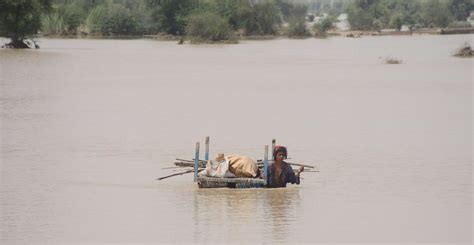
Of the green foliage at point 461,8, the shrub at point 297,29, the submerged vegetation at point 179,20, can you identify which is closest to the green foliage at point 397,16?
the submerged vegetation at point 179,20

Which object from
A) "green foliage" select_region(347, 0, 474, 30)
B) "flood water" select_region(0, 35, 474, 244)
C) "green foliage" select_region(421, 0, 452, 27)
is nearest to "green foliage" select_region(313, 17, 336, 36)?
"green foliage" select_region(347, 0, 474, 30)

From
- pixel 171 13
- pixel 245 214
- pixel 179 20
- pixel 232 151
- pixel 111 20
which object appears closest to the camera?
pixel 245 214

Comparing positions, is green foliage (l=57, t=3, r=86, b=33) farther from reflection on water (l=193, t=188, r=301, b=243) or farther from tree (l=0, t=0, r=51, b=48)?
reflection on water (l=193, t=188, r=301, b=243)

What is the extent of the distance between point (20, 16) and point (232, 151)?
39852 millimetres

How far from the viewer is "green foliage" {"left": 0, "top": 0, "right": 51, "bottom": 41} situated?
5994 cm

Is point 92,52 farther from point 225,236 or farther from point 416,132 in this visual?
point 225,236

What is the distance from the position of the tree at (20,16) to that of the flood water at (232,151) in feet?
44.5

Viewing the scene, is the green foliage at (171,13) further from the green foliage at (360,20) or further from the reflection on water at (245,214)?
the reflection on water at (245,214)

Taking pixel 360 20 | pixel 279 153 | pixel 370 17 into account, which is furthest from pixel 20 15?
pixel 370 17

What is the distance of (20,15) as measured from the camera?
197 feet

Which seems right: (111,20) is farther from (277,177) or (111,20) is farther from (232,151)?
(277,177)

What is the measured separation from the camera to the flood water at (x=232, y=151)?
14.8 metres

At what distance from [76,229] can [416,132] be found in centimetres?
1222

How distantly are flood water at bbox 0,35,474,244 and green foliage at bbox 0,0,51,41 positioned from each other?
44.5 feet
